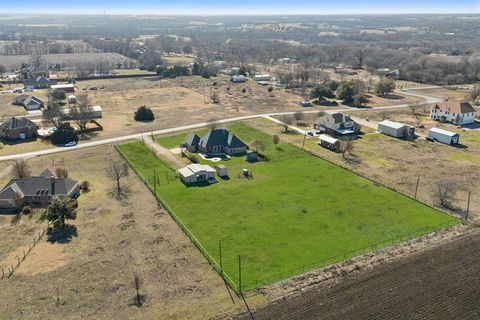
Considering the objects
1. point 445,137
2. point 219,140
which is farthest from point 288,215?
point 445,137

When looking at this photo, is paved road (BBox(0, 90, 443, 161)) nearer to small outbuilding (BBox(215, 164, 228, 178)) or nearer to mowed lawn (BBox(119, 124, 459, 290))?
mowed lawn (BBox(119, 124, 459, 290))

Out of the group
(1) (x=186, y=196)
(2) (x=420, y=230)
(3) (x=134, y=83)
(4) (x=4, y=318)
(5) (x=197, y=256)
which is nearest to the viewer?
(4) (x=4, y=318)

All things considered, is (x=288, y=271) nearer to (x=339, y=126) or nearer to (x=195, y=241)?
(x=195, y=241)

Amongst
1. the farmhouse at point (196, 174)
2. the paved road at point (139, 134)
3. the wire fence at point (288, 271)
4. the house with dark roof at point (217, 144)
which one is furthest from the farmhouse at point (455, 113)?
the farmhouse at point (196, 174)

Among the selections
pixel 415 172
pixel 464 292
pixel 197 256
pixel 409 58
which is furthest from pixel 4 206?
pixel 409 58

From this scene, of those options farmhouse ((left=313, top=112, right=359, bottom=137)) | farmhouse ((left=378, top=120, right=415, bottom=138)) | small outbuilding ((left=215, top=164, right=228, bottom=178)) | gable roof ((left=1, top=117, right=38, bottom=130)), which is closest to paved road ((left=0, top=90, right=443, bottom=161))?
gable roof ((left=1, top=117, right=38, bottom=130))

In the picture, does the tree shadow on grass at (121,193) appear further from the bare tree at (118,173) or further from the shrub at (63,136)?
the shrub at (63,136)

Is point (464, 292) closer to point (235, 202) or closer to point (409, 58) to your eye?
point (235, 202)
